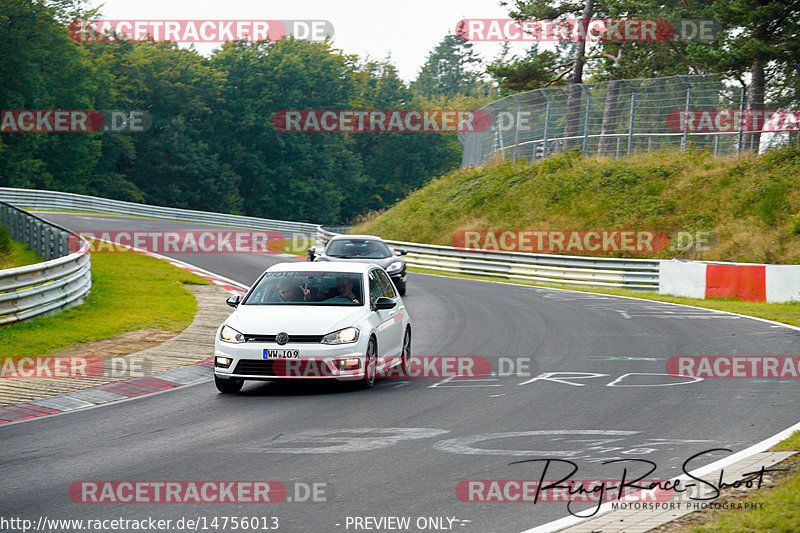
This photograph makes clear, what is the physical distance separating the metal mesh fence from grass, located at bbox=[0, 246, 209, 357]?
1834cm

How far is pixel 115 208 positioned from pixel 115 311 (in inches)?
1642

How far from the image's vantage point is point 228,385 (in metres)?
11.0


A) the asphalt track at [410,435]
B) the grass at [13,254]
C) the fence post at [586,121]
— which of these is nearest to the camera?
the asphalt track at [410,435]

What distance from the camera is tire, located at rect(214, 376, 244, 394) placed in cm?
1093

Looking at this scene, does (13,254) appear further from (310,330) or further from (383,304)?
(310,330)

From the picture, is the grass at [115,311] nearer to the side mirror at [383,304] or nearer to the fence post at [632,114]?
the side mirror at [383,304]

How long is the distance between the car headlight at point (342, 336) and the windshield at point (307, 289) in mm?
836

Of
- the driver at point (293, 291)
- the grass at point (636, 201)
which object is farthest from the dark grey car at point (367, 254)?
the grass at point (636, 201)

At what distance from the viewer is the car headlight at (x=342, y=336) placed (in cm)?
1058

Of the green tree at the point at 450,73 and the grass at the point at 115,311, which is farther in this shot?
the green tree at the point at 450,73

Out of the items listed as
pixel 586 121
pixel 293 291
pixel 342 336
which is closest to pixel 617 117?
pixel 586 121

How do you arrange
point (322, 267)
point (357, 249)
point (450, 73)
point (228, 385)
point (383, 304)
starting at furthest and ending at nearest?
point (450, 73) → point (357, 249) → point (322, 267) → point (383, 304) → point (228, 385)

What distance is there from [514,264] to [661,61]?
2259cm

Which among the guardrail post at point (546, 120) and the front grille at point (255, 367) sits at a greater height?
the guardrail post at point (546, 120)
